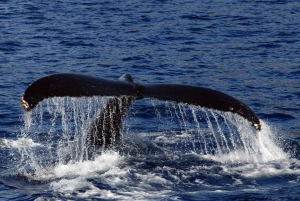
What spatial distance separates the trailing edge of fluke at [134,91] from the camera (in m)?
8.09

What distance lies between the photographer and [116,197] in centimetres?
892

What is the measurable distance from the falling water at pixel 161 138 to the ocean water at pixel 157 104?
0.10ft

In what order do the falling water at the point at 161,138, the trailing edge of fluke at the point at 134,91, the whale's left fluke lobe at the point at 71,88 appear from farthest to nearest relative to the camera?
the falling water at the point at 161,138 → the trailing edge of fluke at the point at 134,91 → the whale's left fluke lobe at the point at 71,88

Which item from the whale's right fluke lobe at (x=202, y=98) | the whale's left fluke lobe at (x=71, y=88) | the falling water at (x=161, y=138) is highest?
the whale's left fluke lobe at (x=71, y=88)

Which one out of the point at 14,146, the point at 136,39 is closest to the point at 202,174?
the point at 14,146

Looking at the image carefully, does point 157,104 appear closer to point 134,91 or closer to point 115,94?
point 134,91

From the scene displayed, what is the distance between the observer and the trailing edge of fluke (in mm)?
8094

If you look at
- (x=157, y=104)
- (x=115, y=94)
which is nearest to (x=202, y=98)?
(x=115, y=94)

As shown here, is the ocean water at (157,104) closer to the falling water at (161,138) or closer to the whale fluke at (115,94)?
the falling water at (161,138)

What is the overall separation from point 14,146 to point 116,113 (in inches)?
107

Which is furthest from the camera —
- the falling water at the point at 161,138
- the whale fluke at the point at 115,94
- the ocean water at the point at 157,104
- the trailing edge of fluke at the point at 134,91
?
the falling water at the point at 161,138

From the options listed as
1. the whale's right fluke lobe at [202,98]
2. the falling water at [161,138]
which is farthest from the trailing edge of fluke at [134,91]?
the falling water at [161,138]

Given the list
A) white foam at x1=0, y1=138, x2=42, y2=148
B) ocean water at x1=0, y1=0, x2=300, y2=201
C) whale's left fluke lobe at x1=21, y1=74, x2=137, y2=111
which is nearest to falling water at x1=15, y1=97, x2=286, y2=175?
ocean water at x1=0, y1=0, x2=300, y2=201

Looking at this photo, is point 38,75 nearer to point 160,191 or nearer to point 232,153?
point 232,153
